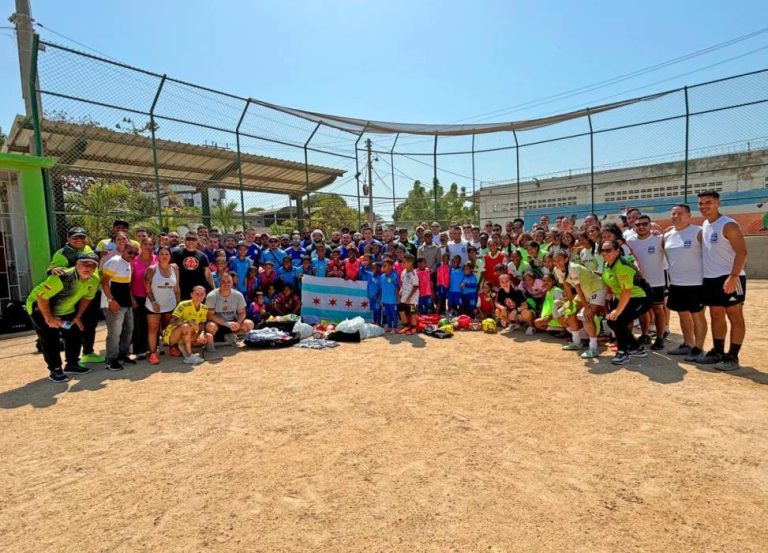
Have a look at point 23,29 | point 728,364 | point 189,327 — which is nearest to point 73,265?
point 189,327

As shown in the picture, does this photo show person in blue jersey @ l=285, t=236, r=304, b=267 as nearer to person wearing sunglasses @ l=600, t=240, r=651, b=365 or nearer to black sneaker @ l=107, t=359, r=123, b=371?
black sneaker @ l=107, t=359, r=123, b=371

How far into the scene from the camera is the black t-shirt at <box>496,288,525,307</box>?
7516 mm

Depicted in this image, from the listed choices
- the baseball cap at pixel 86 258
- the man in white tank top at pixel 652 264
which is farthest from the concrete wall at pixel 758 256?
the baseball cap at pixel 86 258

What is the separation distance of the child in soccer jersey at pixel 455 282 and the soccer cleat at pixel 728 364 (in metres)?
4.24

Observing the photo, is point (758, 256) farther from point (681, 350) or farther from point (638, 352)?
point (638, 352)

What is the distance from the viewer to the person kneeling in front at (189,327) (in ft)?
20.1

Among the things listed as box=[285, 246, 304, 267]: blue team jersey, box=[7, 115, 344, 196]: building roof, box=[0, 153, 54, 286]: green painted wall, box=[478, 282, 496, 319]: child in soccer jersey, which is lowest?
box=[478, 282, 496, 319]: child in soccer jersey

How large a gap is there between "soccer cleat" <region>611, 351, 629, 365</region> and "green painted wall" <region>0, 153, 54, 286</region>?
10.00 m

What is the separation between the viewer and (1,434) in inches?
148

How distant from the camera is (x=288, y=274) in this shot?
8.74 metres

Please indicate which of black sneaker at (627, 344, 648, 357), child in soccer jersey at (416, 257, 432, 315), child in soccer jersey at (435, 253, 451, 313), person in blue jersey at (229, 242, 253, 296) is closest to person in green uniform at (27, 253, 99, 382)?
person in blue jersey at (229, 242, 253, 296)

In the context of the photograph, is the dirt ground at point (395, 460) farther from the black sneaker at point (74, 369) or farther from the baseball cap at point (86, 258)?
the baseball cap at point (86, 258)

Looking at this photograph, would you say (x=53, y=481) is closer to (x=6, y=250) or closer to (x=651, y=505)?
(x=651, y=505)

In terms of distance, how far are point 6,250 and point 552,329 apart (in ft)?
34.7
